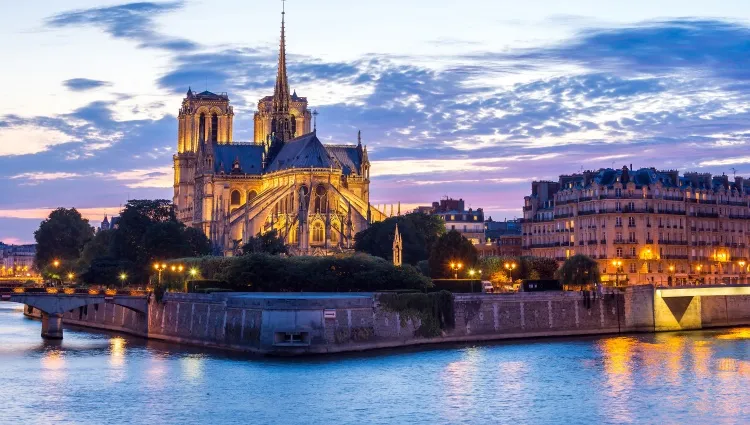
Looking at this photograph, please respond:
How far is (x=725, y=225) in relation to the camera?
4028 inches

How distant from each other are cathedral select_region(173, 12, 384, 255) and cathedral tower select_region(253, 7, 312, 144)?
0.36ft

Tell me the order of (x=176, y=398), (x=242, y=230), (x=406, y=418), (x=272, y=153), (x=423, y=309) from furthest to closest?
1. (x=272, y=153)
2. (x=242, y=230)
3. (x=423, y=309)
4. (x=176, y=398)
5. (x=406, y=418)

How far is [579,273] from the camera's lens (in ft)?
263

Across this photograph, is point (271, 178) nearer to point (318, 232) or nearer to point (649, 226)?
point (318, 232)

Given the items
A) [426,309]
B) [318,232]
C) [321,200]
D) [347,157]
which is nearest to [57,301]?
[426,309]

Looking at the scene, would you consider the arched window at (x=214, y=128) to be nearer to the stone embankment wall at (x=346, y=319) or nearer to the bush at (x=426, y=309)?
the stone embankment wall at (x=346, y=319)

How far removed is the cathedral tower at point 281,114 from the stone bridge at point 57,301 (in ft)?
212

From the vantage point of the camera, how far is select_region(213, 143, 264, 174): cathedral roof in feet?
438

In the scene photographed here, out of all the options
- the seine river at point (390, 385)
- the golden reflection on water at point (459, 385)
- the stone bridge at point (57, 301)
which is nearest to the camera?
the seine river at point (390, 385)

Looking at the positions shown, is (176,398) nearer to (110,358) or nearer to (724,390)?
(110,358)

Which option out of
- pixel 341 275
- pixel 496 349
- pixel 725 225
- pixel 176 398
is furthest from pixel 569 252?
pixel 176 398

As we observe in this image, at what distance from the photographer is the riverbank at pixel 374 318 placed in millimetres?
57500

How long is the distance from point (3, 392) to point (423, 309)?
2393 centimetres

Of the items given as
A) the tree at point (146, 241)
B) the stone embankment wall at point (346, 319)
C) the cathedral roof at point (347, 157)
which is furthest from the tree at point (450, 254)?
the cathedral roof at point (347, 157)
